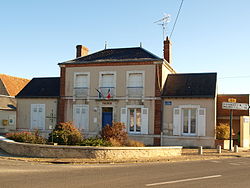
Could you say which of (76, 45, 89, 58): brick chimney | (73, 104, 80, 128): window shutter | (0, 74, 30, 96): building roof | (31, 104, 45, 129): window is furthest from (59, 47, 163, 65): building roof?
(0, 74, 30, 96): building roof

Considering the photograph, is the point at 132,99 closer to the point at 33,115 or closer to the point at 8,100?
the point at 33,115

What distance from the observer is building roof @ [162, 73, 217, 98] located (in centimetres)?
2306

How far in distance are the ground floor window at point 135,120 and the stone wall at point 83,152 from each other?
25.8 ft

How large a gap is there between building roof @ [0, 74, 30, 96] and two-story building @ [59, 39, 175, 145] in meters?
14.9

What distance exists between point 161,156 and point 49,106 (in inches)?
522

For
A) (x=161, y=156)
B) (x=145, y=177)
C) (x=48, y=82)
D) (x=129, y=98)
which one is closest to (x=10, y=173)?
(x=145, y=177)

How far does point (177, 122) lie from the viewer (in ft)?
76.2

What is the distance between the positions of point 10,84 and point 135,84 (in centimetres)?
2186

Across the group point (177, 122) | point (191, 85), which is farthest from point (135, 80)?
point (177, 122)

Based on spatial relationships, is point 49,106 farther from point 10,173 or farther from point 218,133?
point 10,173

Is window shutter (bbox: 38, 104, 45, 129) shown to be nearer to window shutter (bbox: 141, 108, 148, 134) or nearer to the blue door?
the blue door

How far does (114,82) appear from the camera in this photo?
25.0 metres

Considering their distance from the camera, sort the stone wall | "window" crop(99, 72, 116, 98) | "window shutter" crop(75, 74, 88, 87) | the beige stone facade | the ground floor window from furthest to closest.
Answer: "window shutter" crop(75, 74, 88, 87) < "window" crop(99, 72, 116, 98) < the ground floor window < the beige stone facade < the stone wall

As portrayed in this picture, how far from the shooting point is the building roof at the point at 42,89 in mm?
27312
